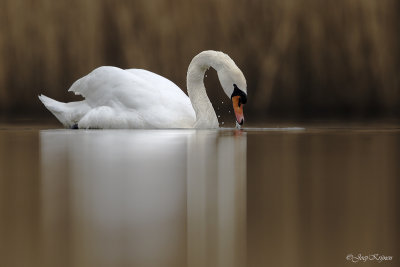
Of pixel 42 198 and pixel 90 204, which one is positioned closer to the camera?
pixel 90 204

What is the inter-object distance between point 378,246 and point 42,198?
0.99 metres

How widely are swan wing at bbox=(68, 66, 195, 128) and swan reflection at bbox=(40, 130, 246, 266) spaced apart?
65.1 inches

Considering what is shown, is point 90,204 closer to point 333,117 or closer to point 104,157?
point 104,157

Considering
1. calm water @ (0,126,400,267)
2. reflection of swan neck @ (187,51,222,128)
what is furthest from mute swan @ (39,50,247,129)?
calm water @ (0,126,400,267)

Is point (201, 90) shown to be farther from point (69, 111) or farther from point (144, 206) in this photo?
point (144, 206)

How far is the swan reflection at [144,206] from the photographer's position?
4.66 feet

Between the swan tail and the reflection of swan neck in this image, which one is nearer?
the reflection of swan neck

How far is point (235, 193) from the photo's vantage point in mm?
2188

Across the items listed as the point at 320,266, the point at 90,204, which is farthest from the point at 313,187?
the point at 320,266

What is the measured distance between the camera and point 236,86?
17.8ft

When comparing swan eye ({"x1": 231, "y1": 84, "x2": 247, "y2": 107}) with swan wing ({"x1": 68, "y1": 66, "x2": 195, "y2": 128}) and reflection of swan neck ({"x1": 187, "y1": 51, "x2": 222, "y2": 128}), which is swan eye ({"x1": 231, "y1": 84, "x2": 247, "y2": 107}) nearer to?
reflection of swan neck ({"x1": 187, "y1": 51, "x2": 222, "y2": 128})

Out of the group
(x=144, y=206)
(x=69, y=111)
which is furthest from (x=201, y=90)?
(x=144, y=206)

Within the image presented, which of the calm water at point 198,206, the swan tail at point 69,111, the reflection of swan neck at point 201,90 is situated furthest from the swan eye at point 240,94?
the calm water at point 198,206

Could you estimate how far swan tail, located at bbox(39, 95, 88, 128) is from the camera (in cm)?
594
